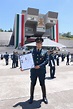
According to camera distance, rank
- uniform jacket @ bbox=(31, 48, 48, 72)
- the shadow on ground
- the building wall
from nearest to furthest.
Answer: the shadow on ground < uniform jacket @ bbox=(31, 48, 48, 72) < the building wall

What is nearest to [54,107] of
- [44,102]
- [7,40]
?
[44,102]

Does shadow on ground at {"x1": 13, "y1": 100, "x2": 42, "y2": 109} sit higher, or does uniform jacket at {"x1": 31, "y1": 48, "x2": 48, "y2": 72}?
uniform jacket at {"x1": 31, "y1": 48, "x2": 48, "y2": 72}

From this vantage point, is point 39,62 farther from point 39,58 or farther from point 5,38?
point 5,38

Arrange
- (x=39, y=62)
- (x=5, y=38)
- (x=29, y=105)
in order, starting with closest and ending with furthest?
(x=29, y=105) < (x=39, y=62) < (x=5, y=38)

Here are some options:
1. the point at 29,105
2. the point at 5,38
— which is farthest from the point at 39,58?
the point at 5,38

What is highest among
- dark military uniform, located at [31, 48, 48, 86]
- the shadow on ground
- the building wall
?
dark military uniform, located at [31, 48, 48, 86]

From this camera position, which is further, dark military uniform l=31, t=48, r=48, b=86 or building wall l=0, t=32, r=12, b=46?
building wall l=0, t=32, r=12, b=46

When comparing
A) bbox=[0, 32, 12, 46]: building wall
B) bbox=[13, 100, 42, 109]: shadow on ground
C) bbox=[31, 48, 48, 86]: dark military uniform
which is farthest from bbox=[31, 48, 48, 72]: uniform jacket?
bbox=[0, 32, 12, 46]: building wall

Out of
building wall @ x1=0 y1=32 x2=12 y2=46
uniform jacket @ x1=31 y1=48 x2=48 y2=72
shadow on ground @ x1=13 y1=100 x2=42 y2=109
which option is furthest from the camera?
building wall @ x1=0 y1=32 x2=12 y2=46

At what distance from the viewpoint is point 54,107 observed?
4.77 meters

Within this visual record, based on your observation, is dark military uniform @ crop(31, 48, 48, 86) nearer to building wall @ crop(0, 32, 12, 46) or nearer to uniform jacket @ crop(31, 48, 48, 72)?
uniform jacket @ crop(31, 48, 48, 72)

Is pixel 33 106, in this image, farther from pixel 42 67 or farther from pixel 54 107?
pixel 42 67

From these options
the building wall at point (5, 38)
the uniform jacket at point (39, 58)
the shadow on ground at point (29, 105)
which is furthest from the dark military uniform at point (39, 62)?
the building wall at point (5, 38)

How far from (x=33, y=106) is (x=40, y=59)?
1267mm
